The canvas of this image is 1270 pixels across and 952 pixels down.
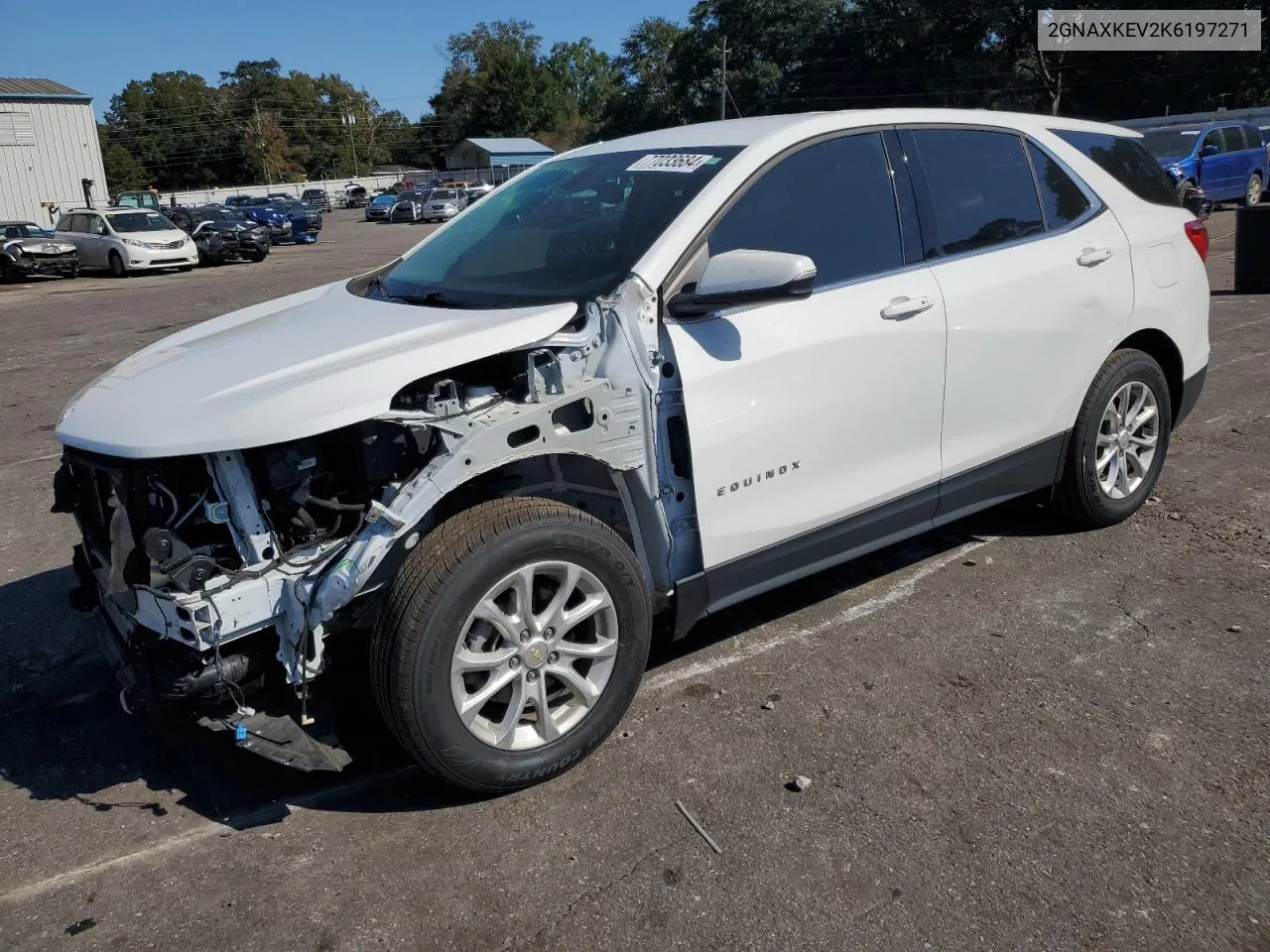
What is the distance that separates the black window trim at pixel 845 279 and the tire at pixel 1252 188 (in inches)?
870

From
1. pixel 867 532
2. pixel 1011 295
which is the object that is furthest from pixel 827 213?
pixel 867 532

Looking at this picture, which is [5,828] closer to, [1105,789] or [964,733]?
[964,733]

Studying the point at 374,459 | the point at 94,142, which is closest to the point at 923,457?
the point at 374,459

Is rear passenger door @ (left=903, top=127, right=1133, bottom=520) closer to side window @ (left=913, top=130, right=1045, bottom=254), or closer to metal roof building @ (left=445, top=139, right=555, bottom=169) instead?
side window @ (left=913, top=130, right=1045, bottom=254)

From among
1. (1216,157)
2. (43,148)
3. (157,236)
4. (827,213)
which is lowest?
(827,213)

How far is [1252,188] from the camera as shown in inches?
877

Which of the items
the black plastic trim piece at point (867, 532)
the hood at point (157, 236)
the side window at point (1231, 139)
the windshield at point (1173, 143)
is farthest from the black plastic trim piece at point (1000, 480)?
the hood at point (157, 236)

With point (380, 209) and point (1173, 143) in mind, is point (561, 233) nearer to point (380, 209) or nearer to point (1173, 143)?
point (1173, 143)

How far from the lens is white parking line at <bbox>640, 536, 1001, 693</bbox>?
370 cm

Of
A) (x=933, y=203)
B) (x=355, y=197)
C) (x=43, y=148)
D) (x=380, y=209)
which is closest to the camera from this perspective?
(x=933, y=203)

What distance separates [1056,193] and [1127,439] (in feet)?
3.81

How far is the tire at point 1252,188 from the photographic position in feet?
72.1

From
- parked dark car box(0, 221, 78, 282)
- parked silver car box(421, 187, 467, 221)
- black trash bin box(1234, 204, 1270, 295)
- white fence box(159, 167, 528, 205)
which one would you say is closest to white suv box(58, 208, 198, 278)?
parked dark car box(0, 221, 78, 282)

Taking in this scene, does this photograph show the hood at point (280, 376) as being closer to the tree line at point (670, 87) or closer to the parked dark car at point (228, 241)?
the parked dark car at point (228, 241)
